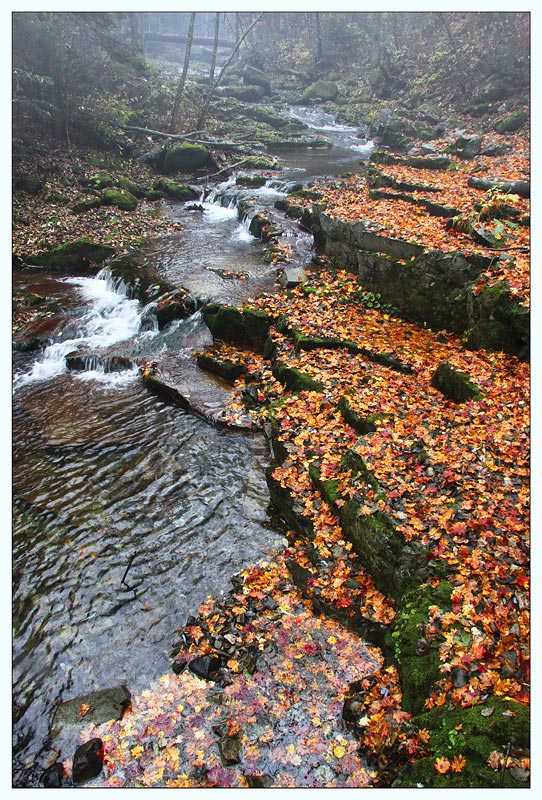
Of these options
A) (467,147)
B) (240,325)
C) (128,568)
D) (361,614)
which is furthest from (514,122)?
(128,568)

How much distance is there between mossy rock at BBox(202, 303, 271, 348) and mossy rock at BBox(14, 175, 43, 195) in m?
10.8

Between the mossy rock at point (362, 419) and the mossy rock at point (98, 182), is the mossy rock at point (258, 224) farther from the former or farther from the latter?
the mossy rock at point (362, 419)

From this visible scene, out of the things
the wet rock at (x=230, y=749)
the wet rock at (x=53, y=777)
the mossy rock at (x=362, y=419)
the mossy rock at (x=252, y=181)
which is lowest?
the wet rock at (x=53, y=777)

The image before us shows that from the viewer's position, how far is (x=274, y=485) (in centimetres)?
649

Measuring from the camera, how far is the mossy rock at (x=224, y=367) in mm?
9133

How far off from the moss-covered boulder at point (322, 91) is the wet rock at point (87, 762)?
44527 mm

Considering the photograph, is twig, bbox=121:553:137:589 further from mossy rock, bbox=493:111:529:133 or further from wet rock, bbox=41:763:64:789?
mossy rock, bbox=493:111:529:133

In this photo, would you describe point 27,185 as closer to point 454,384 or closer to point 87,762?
point 454,384

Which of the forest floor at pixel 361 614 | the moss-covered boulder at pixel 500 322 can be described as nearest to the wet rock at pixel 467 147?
the forest floor at pixel 361 614

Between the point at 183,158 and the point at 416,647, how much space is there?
22.6 metres

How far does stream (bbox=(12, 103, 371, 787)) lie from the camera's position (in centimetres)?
463

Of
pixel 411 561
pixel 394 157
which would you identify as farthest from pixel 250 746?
pixel 394 157

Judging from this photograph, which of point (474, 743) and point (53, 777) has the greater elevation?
point (474, 743)

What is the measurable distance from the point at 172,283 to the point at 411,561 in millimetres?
9932
